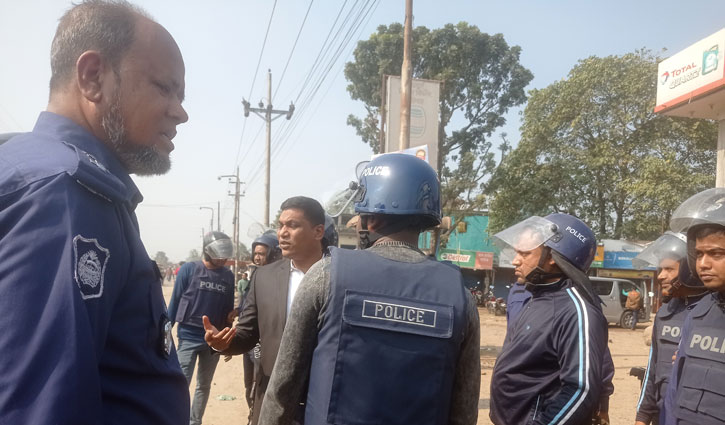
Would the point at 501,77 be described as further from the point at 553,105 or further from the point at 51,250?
the point at 51,250

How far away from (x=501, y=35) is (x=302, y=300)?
24417mm

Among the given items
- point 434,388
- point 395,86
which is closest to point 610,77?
point 395,86

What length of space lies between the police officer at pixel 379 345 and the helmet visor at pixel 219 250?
4.02 metres

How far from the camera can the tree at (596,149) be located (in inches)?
867

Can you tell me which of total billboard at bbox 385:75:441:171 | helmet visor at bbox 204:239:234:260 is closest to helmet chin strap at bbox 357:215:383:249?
helmet visor at bbox 204:239:234:260

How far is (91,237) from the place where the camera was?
1.01 m

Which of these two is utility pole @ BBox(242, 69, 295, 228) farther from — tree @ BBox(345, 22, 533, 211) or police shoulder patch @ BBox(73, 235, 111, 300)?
police shoulder patch @ BBox(73, 235, 111, 300)

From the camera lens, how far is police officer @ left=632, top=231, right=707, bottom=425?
380 centimetres

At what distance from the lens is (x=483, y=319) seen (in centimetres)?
2062

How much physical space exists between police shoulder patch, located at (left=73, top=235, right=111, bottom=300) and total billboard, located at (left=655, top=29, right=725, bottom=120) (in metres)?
14.7

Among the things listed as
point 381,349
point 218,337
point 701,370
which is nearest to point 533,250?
point 701,370

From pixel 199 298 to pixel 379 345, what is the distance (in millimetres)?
4312

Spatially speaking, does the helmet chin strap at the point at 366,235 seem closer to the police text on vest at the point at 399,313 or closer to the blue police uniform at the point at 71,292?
the police text on vest at the point at 399,313

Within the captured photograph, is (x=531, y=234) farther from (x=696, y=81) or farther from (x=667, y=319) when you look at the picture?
(x=696, y=81)
